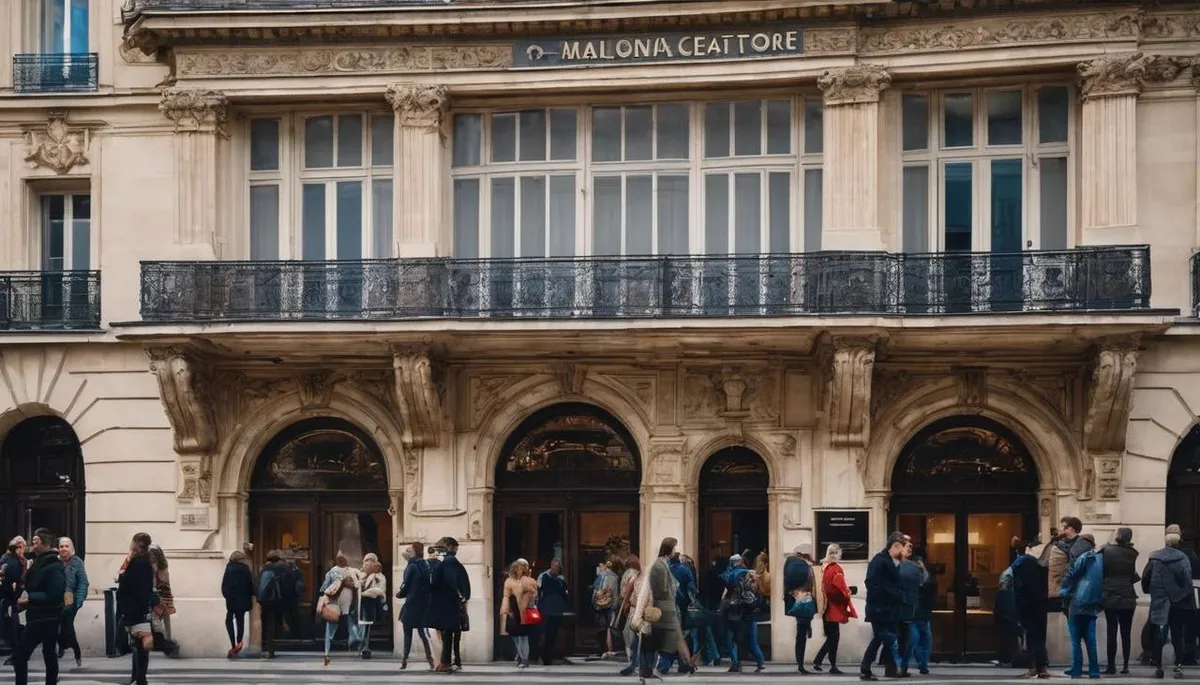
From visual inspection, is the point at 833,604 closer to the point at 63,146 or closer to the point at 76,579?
the point at 76,579

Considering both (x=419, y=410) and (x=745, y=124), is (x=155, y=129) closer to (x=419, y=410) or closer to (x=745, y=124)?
(x=419, y=410)

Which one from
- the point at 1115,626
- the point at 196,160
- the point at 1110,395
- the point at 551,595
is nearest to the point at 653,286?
the point at 551,595

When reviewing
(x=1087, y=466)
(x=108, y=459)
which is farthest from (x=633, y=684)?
(x=108, y=459)

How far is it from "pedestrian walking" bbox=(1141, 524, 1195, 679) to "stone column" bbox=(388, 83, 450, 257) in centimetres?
1062

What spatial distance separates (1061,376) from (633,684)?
25.4ft

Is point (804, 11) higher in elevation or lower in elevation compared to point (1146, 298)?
higher

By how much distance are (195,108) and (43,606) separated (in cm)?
984

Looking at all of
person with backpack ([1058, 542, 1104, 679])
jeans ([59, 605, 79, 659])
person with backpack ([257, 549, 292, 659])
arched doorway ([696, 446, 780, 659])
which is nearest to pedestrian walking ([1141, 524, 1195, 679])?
person with backpack ([1058, 542, 1104, 679])

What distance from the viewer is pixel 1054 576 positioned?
2512cm

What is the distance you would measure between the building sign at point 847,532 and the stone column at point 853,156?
145 inches

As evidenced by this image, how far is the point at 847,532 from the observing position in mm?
28797

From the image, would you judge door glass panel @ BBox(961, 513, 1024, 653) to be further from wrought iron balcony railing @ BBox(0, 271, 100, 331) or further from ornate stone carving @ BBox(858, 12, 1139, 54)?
wrought iron balcony railing @ BBox(0, 271, 100, 331)

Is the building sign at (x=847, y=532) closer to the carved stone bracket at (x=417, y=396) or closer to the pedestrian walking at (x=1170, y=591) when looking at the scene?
the pedestrian walking at (x=1170, y=591)

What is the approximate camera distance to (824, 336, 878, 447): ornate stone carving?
27812 millimetres
